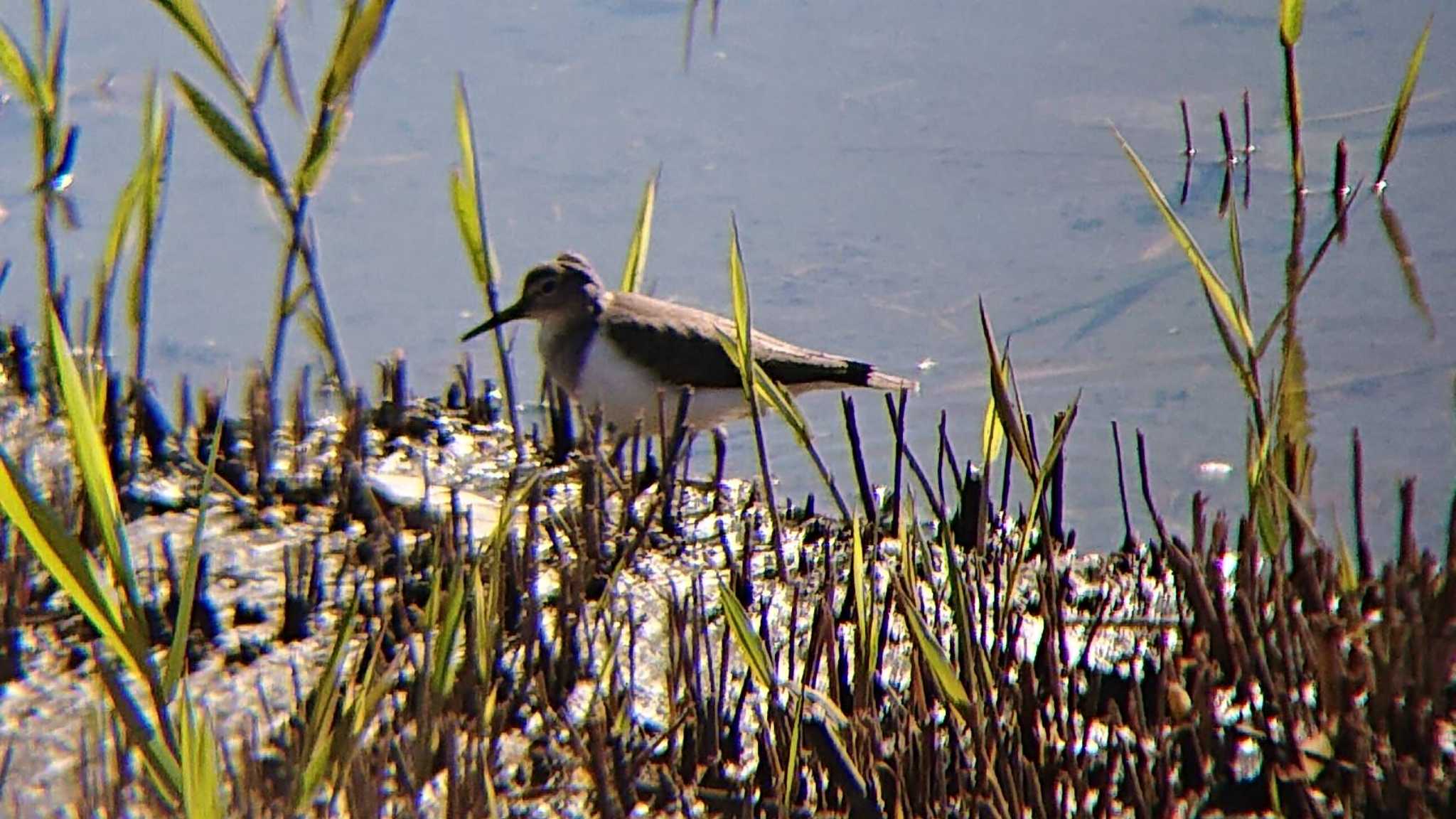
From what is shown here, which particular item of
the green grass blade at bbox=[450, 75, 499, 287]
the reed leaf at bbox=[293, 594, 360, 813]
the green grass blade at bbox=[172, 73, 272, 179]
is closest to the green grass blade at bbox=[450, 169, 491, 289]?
the green grass blade at bbox=[450, 75, 499, 287]

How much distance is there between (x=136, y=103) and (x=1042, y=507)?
556cm

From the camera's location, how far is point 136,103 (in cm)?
735

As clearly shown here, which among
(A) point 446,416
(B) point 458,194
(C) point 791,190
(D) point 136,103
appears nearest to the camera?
(B) point 458,194

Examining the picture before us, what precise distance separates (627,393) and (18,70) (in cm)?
223

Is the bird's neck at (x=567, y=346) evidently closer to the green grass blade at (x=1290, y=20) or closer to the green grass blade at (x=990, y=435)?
the green grass blade at (x=990, y=435)

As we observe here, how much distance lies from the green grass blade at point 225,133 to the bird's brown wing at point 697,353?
1699mm

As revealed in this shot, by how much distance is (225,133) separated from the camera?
3.65 metres

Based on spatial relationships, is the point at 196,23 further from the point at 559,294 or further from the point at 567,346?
the point at 559,294

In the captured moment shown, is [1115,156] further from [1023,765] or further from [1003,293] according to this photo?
[1023,765]

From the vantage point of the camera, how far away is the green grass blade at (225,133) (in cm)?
363

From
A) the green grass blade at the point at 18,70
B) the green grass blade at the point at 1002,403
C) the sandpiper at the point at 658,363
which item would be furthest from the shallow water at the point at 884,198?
the green grass blade at the point at 1002,403

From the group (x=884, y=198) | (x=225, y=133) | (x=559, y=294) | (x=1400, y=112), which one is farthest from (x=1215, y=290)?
(x=884, y=198)

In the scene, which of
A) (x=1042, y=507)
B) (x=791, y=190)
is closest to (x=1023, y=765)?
(x=1042, y=507)

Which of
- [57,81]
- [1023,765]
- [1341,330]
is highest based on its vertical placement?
[57,81]
